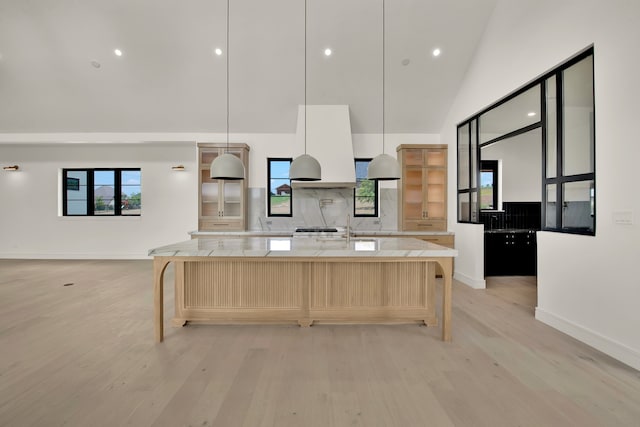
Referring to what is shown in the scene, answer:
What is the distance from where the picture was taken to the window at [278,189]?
622 cm

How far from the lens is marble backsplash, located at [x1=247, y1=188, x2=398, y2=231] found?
611cm

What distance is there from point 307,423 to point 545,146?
3.56m

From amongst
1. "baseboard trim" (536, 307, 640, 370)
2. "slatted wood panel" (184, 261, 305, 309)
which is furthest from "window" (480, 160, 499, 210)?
"slatted wood panel" (184, 261, 305, 309)

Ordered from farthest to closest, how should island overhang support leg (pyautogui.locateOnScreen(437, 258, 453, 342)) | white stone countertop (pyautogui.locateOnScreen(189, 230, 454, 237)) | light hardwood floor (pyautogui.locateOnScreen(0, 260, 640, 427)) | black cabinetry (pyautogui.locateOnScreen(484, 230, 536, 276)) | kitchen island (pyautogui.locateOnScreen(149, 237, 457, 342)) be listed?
black cabinetry (pyautogui.locateOnScreen(484, 230, 536, 276)), white stone countertop (pyautogui.locateOnScreen(189, 230, 454, 237)), kitchen island (pyautogui.locateOnScreen(149, 237, 457, 342)), island overhang support leg (pyautogui.locateOnScreen(437, 258, 453, 342)), light hardwood floor (pyautogui.locateOnScreen(0, 260, 640, 427))

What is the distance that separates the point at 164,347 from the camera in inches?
105

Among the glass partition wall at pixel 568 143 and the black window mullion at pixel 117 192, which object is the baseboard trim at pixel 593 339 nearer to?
the glass partition wall at pixel 568 143

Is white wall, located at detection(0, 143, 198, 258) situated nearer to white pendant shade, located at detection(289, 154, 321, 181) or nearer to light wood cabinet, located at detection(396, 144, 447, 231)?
white pendant shade, located at detection(289, 154, 321, 181)

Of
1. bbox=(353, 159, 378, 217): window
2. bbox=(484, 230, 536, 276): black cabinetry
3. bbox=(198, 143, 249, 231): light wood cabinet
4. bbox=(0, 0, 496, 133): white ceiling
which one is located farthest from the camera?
bbox=(353, 159, 378, 217): window

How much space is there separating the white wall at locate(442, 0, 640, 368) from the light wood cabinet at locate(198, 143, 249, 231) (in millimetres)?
4581

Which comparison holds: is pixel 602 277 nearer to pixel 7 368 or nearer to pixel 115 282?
pixel 7 368

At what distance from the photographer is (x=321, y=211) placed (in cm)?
612

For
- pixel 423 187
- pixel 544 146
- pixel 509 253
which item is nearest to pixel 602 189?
pixel 544 146

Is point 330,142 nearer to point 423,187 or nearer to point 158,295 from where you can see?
point 423,187

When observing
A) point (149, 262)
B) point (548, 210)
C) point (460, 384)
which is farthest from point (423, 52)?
point (149, 262)
